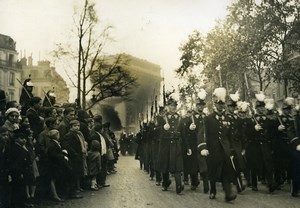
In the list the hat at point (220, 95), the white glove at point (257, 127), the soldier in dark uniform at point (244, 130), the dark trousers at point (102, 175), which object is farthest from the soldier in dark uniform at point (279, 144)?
the dark trousers at point (102, 175)

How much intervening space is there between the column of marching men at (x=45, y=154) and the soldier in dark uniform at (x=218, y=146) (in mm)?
2849

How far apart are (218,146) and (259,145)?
2306mm

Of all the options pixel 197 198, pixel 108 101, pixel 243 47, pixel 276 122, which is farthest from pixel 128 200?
pixel 108 101

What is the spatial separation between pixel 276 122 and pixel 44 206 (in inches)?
221

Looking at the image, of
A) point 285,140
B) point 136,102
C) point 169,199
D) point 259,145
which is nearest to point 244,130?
point 259,145

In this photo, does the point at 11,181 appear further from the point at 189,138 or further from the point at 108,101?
the point at 108,101

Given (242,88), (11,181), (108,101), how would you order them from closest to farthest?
1. (11,181)
2. (242,88)
3. (108,101)

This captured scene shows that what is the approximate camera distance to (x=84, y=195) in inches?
402

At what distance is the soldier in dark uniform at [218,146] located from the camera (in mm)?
8656

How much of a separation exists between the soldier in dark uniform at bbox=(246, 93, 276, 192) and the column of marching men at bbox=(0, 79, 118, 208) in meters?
3.80

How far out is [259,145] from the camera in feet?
35.3

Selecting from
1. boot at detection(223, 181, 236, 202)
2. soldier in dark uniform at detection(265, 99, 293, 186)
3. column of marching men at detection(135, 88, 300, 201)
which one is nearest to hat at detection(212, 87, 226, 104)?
column of marching men at detection(135, 88, 300, 201)

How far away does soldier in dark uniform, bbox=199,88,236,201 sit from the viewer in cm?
866

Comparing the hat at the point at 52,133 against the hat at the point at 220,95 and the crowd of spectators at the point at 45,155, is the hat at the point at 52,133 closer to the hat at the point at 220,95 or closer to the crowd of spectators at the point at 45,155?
the crowd of spectators at the point at 45,155
